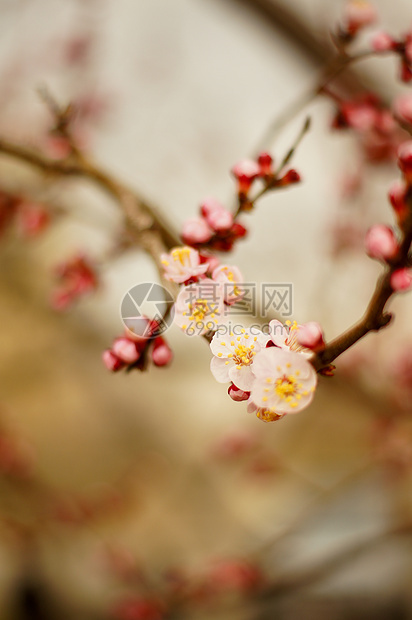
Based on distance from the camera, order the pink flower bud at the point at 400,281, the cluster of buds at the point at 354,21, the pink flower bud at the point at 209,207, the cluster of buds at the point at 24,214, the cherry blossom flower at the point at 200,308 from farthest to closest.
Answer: the cluster of buds at the point at 24,214, the cluster of buds at the point at 354,21, the pink flower bud at the point at 209,207, the cherry blossom flower at the point at 200,308, the pink flower bud at the point at 400,281

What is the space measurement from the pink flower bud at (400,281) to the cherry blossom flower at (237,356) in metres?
0.14

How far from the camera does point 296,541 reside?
7.14ft

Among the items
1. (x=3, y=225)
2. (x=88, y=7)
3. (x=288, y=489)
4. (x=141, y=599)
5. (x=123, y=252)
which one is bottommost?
(x=288, y=489)

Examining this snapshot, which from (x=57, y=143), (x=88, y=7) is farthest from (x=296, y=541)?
(x=88, y=7)

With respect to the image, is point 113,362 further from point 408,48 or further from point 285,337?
point 408,48

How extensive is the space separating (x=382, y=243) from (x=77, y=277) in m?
0.75

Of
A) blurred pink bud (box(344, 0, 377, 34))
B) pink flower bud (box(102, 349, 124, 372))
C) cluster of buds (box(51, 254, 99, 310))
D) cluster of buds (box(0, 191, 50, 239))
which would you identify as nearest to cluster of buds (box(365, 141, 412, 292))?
pink flower bud (box(102, 349, 124, 372))

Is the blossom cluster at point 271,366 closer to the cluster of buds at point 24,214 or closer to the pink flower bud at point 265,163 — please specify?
the pink flower bud at point 265,163

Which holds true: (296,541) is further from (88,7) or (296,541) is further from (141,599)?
(88,7)

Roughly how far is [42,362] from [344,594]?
2.65 meters

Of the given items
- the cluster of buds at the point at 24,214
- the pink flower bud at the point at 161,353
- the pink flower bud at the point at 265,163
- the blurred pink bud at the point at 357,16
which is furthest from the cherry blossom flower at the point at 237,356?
the cluster of buds at the point at 24,214

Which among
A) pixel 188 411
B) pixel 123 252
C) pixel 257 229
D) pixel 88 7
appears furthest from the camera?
pixel 188 411

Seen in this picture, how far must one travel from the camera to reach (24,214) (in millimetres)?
1176

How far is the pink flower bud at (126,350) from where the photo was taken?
581mm
